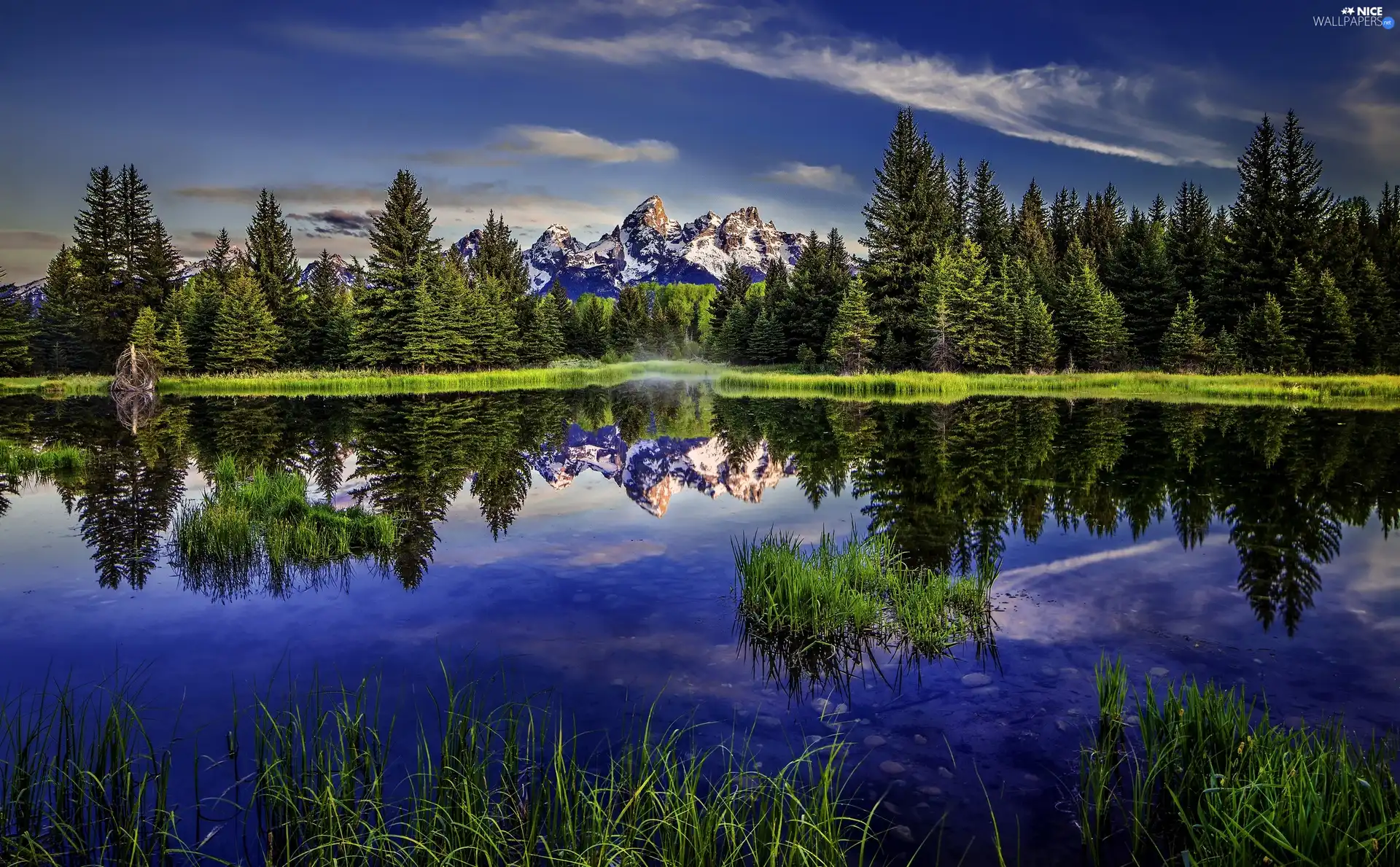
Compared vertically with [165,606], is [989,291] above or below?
above

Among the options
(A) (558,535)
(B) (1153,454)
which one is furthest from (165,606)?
(B) (1153,454)

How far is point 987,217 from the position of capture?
68.7 metres

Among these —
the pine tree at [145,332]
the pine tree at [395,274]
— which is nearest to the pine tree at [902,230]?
the pine tree at [395,274]

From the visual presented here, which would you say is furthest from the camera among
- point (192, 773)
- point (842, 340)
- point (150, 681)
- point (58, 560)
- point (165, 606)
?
point (842, 340)

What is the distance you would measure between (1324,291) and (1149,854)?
1926 inches

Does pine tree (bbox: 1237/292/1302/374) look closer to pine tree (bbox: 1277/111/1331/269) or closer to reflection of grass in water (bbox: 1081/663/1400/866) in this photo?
pine tree (bbox: 1277/111/1331/269)

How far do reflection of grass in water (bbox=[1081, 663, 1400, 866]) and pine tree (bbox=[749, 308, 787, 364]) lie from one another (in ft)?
201

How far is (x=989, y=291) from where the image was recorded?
45500 millimetres

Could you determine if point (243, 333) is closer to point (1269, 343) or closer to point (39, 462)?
point (39, 462)

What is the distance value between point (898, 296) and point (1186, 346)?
18.2 metres

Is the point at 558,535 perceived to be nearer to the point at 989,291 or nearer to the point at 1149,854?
the point at 1149,854

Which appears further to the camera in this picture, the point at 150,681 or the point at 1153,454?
the point at 1153,454

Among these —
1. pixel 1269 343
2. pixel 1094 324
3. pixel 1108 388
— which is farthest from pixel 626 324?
pixel 1269 343

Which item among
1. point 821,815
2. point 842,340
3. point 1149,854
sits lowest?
point 1149,854
